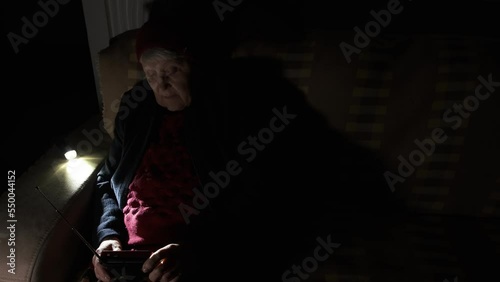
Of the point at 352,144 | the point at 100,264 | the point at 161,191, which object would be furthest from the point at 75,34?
the point at 352,144

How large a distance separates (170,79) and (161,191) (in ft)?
1.07

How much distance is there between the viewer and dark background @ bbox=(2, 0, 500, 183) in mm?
1305

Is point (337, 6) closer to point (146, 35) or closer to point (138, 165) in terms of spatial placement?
point (146, 35)

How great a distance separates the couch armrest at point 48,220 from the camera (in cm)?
96

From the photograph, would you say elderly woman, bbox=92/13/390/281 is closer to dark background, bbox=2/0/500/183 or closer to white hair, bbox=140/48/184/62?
white hair, bbox=140/48/184/62

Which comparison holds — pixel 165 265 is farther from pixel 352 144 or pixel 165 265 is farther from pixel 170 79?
pixel 352 144

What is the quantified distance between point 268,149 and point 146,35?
1.59 feet

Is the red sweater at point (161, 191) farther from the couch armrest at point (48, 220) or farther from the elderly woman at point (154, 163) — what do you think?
the couch armrest at point (48, 220)

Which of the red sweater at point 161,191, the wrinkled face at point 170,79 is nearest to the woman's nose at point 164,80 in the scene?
the wrinkled face at point 170,79

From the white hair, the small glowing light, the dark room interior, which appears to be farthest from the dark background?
the small glowing light

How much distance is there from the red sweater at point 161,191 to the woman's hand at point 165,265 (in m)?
0.09

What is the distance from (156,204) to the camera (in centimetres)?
112

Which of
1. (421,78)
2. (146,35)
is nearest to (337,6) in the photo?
(421,78)

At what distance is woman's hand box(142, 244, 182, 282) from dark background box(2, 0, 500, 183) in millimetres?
594
